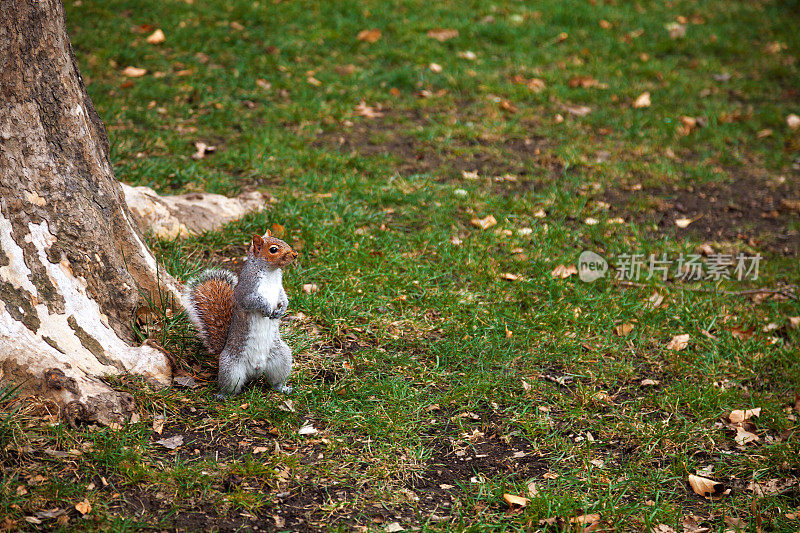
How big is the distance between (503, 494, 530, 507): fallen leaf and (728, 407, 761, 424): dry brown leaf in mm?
1265

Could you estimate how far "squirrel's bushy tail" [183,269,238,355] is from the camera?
2.99 metres

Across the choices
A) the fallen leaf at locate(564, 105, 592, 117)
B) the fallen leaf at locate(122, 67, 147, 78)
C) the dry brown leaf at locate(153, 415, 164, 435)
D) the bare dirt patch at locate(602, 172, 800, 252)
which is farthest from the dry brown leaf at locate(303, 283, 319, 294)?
the fallen leaf at locate(564, 105, 592, 117)

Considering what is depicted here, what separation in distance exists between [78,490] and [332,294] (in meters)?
1.67

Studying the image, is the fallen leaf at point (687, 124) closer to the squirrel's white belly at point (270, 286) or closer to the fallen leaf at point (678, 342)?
the fallen leaf at point (678, 342)

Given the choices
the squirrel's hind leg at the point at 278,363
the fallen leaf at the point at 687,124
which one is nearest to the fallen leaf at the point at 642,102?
the fallen leaf at the point at 687,124

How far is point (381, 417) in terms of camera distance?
3.04 metres

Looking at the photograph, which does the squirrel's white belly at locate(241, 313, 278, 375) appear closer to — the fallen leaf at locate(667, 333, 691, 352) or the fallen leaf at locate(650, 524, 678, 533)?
the fallen leaf at locate(650, 524, 678, 533)

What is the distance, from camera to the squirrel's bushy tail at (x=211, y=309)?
2992 millimetres

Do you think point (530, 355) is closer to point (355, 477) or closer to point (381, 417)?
point (381, 417)

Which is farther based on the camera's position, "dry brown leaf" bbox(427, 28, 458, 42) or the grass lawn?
"dry brown leaf" bbox(427, 28, 458, 42)

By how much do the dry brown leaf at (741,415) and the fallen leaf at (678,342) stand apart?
524 mm

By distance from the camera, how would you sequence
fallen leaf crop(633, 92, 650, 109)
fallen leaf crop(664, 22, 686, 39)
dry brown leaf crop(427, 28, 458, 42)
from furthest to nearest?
fallen leaf crop(664, 22, 686, 39) < dry brown leaf crop(427, 28, 458, 42) < fallen leaf crop(633, 92, 650, 109)

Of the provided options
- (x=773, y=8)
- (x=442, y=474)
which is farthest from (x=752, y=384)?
(x=773, y=8)

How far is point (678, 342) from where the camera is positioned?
386 cm
